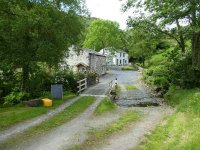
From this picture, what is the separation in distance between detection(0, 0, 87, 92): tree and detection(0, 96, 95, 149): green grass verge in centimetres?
439

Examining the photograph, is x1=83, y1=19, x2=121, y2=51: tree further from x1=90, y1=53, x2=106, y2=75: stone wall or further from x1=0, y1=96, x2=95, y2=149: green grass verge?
x1=0, y1=96, x2=95, y2=149: green grass verge

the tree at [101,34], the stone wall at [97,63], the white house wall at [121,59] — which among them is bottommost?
the stone wall at [97,63]

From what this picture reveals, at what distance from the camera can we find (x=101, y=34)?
106 metres

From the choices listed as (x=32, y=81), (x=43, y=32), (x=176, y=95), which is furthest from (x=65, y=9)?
(x=176, y=95)

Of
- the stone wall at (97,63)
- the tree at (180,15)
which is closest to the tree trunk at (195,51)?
the tree at (180,15)

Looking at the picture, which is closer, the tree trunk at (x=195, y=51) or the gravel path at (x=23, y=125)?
the gravel path at (x=23, y=125)

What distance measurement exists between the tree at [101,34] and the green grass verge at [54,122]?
7985cm

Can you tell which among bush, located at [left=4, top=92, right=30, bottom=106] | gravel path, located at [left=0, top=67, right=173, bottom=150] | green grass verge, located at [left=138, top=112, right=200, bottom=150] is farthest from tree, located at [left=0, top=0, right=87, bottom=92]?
green grass verge, located at [left=138, top=112, right=200, bottom=150]

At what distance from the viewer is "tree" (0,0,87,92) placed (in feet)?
74.9

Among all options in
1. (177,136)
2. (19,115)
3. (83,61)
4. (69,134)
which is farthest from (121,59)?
(177,136)

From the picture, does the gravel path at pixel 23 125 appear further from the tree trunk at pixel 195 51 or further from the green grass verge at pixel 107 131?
the tree trunk at pixel 195 51

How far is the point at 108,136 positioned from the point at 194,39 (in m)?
17.6

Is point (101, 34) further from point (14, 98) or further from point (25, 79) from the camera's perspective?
point (14, 98)

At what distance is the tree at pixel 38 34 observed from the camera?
22.8 m
